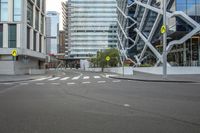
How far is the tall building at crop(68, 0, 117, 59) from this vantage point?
166 metres

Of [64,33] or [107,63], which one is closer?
[107,63]

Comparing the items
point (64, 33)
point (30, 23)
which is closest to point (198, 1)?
point (30, 23)

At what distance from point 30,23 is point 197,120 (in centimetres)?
4924

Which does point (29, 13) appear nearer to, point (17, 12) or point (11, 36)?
point (17, 12)

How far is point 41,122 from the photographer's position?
275 inches

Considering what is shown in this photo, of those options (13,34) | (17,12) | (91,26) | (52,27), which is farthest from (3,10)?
(91,26)

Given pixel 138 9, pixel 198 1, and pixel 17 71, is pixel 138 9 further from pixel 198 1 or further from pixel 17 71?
pixel 17 71

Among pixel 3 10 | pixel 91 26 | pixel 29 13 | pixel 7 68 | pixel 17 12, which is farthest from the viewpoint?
pixel 91 26

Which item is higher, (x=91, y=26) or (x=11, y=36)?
(x=91, y=26)

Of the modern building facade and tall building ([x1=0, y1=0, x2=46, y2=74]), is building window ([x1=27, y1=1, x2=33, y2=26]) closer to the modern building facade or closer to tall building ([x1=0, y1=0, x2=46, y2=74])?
tall building ([x1=0, y1=0, x2=46, y2=74])

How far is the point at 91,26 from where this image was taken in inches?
6570

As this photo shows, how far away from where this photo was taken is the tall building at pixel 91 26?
165625 mm

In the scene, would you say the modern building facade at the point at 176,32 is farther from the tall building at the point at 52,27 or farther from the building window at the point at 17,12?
the building window at the point at 17,12

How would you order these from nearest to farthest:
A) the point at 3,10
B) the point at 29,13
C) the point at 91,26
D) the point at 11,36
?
the point at 3,10
the point at 11,36
the point at 29,13
the point at 91,26
